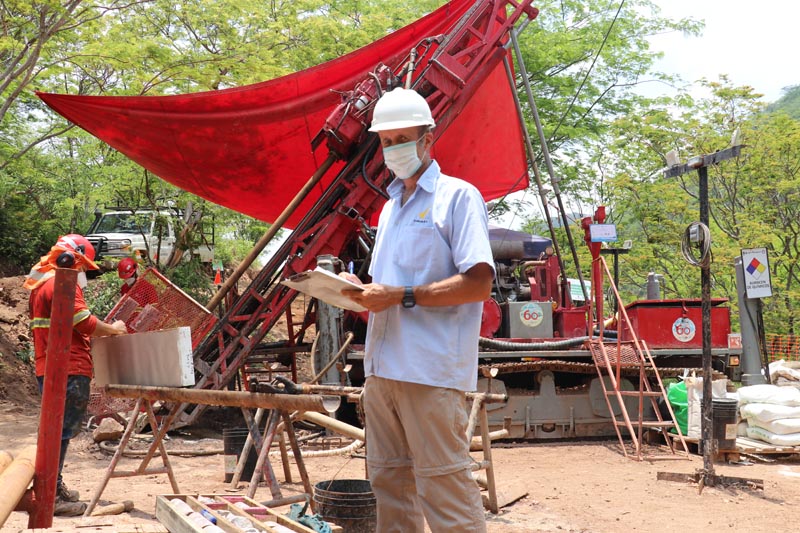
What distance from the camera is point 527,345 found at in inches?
404

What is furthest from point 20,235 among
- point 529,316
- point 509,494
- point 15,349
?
point 509,494

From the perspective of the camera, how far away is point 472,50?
980cm

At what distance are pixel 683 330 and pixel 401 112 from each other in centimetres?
865

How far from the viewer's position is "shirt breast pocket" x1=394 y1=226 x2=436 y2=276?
3.10 meters

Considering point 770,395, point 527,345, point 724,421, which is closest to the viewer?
point 724,421

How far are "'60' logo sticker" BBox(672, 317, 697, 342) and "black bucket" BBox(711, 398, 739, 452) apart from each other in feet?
7.58

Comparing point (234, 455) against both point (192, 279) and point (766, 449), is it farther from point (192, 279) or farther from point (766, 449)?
point (192, 279)

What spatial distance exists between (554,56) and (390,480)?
55.8 ft

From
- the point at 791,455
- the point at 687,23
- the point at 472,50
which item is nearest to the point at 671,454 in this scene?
the point at 791,455

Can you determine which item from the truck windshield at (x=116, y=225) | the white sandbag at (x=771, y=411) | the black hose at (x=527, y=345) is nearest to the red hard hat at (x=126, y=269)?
the black hose at (x=527, y=345)

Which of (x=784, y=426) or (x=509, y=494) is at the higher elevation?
(x=784, y=426)

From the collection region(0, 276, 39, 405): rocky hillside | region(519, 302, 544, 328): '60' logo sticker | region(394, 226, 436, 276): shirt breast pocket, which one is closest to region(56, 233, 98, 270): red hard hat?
region(394, 226, 436, 276): shirt breast pocket

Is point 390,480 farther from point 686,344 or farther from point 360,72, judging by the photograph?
point 686,344

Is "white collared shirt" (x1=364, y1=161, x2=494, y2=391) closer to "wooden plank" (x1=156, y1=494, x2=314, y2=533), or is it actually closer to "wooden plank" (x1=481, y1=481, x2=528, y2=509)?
"wooden plank" (x1=156, y1=494, x2=314, y2=533)
